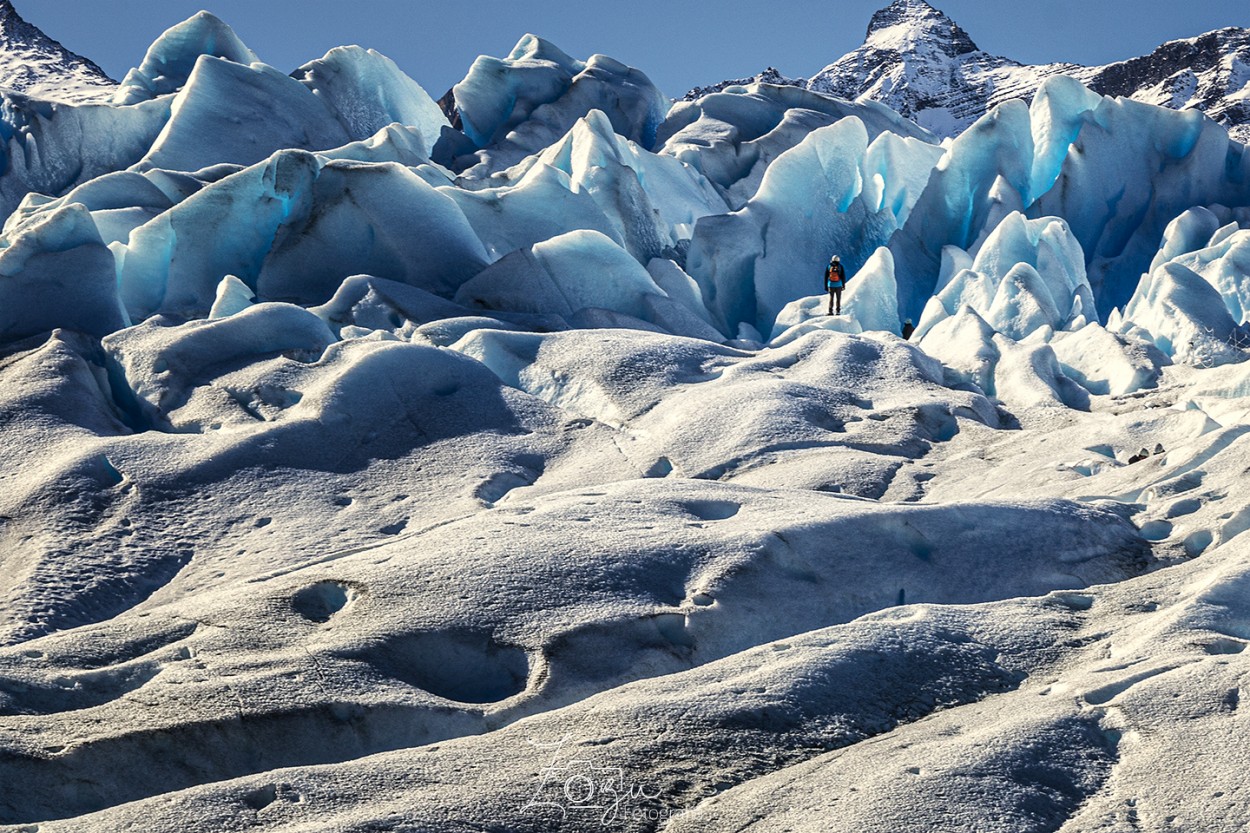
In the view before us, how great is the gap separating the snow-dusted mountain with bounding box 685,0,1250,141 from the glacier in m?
34.9

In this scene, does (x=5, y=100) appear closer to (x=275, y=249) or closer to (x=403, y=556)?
(x=275, y=249)

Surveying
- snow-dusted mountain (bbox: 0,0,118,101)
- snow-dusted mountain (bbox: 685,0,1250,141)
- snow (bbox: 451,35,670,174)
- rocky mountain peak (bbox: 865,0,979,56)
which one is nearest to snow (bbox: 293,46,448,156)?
snow (bbox: 451,35,670,174)

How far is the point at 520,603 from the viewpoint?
18.5 ft

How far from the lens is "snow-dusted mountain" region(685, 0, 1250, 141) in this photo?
52344mm

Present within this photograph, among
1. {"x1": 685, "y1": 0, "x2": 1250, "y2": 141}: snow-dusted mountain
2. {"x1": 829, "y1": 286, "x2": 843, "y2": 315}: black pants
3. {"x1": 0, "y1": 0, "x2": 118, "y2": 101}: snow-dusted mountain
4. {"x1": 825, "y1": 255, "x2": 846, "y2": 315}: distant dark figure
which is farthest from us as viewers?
{"x1": 685, "y1": 0, "x2": 1250, "y2": 141}: snow-dusted mountain

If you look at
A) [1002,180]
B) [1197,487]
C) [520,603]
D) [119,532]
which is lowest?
[119,532]

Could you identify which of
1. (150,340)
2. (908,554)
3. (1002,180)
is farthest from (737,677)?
(1002,180)

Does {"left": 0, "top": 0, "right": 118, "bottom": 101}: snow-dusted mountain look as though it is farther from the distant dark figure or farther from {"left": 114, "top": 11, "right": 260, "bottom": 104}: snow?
the distant dark figure

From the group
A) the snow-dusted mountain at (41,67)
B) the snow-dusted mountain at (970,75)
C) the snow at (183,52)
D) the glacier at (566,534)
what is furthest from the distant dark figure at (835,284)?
the snow-dusted mountain at (970,75)

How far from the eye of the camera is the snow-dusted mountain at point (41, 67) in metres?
31.6

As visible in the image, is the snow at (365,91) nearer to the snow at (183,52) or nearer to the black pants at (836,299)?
the snow at (183,52)

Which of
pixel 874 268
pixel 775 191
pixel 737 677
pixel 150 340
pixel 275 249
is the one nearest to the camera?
pixel 737 677

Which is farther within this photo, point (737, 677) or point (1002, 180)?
point (1002, 180)

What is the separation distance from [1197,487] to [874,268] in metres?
11.3
